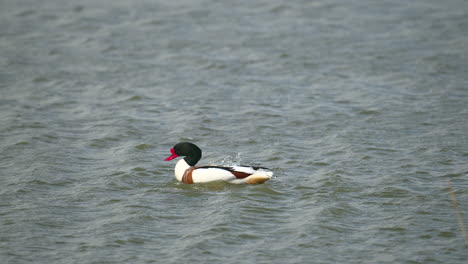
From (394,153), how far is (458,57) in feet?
21.3

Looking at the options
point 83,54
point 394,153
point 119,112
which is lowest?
point 394,153

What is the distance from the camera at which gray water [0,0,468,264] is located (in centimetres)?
894

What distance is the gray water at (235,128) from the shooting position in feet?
29.3

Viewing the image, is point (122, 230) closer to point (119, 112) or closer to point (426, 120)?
point (119, 112)

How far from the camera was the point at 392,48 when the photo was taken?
18578 millimetres

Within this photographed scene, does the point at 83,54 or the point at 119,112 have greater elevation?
the point at 83,54

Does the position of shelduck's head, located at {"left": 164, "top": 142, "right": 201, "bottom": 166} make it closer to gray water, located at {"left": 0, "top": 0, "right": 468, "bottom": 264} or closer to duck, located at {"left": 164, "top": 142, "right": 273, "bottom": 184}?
duck, located at {"left": 164, "top": 142, "right": 273, "bottom": 184}

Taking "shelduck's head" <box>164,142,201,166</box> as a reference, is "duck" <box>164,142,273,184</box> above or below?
below

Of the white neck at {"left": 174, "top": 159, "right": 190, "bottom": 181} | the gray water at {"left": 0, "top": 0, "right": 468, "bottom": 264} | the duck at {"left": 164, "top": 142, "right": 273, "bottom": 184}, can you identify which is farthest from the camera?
the white neck at {"left": 174, "top": 159, "right": 190, "bottom": 181}

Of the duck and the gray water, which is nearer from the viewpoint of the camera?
the gray water

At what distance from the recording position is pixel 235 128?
13789 mm

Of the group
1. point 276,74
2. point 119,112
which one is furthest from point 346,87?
point 119,112

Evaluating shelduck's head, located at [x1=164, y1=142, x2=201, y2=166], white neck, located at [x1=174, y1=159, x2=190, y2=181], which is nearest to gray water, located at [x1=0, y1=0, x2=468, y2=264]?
white neck, located at [x1=174, y1=159, x2=190, y2=181]

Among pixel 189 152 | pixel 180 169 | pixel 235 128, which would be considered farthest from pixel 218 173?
pixel 235 128
